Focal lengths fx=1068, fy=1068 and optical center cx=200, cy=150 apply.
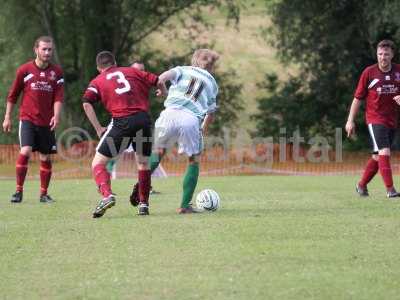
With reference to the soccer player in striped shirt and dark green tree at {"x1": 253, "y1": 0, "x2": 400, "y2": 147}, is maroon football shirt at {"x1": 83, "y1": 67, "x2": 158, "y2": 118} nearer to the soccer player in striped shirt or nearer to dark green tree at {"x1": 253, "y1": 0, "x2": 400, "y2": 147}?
the soccer player in striped shirt

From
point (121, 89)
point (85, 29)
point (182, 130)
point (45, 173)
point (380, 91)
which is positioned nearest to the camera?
point (121, 89)

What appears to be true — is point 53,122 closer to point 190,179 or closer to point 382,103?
point 190,179

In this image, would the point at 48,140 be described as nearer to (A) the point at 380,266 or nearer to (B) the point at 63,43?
(A) the point at 380,266

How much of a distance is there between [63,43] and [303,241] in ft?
96.8

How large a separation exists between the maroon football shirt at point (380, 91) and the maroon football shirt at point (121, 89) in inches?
153

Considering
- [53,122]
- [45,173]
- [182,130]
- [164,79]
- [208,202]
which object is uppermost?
[164,79]

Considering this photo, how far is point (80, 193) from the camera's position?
1819 centimetres

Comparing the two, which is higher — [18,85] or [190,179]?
[18,85]

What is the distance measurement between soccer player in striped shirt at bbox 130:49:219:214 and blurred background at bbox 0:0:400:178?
2007 centimetres

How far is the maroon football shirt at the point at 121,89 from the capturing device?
39.9 feet

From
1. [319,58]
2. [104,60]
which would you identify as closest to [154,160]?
[104,60]

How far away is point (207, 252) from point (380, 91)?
6505 mm

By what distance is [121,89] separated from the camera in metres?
12.2

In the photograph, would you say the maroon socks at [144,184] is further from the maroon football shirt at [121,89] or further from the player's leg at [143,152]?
the maroon football shirt at [121,89]
